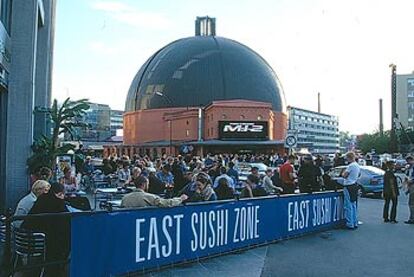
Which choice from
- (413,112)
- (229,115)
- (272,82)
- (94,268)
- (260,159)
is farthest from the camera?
(413,112)

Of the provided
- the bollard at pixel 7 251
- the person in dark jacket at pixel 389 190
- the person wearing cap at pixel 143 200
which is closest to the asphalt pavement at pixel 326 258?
the person wearing cap at pixel 143 200

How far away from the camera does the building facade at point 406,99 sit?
128m

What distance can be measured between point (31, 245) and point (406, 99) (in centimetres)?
13603

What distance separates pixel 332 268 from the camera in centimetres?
825

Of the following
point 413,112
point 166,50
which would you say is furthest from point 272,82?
point 413,112

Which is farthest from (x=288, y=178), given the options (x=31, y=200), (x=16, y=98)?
(x=31, y=200)

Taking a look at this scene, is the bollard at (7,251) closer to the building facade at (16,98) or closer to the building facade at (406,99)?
the building facade at (16,98)

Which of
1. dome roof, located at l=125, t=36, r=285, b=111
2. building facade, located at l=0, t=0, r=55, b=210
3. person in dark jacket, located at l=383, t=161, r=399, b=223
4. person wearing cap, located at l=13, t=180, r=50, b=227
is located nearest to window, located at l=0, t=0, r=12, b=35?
building facade, located at l=0, t=0, r=55, b=210

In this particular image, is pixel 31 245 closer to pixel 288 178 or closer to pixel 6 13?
pixel 288 178

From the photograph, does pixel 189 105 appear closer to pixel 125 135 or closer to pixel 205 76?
pixel 205 76

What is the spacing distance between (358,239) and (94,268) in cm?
678

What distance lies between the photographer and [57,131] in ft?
52.6

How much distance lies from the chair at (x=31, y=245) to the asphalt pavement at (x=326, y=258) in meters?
1.95

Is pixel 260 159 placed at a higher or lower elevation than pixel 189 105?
lower
